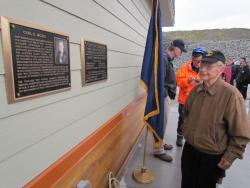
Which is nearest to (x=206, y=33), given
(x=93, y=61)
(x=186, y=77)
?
(x=186, y=77)

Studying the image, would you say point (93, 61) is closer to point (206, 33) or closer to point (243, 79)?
point (243, 79)

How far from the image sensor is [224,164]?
175cm

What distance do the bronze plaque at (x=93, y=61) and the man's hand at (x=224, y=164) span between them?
4.28 ft

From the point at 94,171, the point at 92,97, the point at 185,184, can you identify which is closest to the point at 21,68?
the point at 92,97

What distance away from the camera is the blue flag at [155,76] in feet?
8.55

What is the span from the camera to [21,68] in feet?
3.31

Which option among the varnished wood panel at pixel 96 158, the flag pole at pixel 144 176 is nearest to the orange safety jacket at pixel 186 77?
the varnished wood panel at pixel 96 158

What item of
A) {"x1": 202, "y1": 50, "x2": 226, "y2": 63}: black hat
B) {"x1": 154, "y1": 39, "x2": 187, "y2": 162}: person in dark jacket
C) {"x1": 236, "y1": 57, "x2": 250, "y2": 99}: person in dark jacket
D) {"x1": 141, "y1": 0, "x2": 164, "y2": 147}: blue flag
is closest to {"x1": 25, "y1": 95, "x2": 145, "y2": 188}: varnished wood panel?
{"x1": 141, "y1": 0, "x2": 164, "y2": 147}: blue flag

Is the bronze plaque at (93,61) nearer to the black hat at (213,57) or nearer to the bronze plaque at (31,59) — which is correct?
the bronze plaque at (31,59)

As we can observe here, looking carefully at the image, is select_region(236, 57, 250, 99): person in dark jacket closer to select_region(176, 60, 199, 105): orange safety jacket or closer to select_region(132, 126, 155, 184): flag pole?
select_region(176, 60, 199, 105): orange safety jacket

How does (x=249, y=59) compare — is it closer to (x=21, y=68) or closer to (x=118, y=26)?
(x=118, y=26)

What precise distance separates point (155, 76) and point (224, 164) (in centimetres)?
127

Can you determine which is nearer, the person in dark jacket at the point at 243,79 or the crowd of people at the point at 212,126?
the crowd of people at the point at 212,126

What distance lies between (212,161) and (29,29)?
5.78 ft
